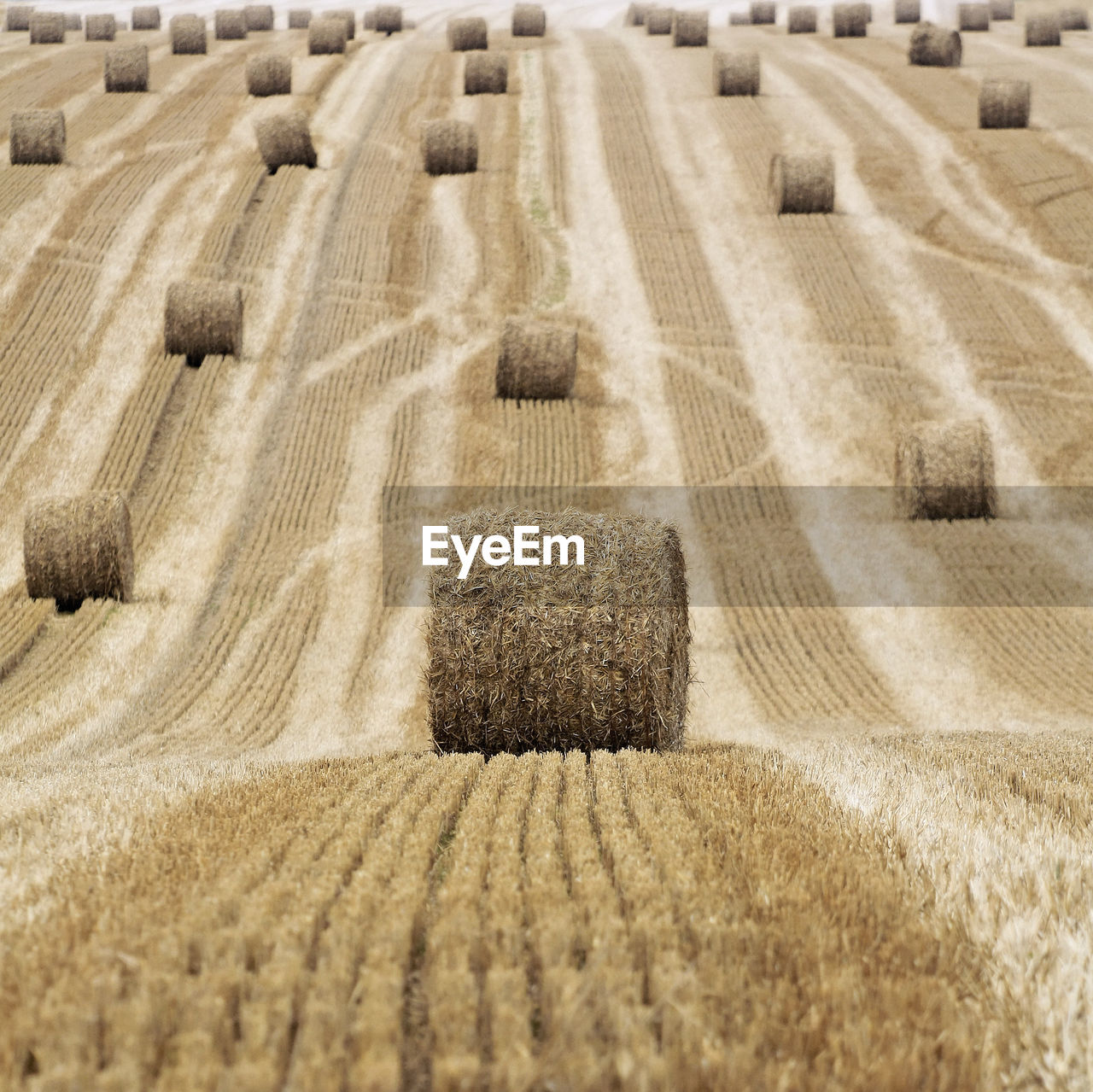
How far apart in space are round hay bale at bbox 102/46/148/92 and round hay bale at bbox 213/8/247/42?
991cm

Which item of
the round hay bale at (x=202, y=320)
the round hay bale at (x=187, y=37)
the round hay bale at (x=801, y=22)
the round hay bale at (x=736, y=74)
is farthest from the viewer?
the round hay bale at (x=801, y=22)

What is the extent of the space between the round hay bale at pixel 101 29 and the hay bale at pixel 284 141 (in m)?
19.5

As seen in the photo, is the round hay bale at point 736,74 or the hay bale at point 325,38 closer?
the round hay bale at point 736,74

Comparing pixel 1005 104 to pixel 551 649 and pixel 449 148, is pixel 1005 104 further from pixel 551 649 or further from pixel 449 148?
pixel 551 649

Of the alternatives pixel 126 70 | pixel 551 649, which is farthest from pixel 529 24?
pixel 551 649

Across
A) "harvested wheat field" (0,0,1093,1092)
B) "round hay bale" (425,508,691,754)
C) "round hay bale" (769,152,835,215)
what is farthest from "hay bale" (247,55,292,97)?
"round hay bale" (425,508,691,754)

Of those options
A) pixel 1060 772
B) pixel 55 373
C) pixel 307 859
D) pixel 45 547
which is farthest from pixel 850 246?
pixel 307 859

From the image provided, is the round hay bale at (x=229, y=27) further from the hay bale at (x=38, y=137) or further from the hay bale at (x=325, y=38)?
the hay bale at (x=38, y=137)

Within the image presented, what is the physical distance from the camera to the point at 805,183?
27719 millimetres

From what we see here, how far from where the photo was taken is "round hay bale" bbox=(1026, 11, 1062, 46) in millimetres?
40500

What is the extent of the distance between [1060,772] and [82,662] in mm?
11609

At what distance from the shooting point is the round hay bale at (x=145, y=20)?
47.3 m

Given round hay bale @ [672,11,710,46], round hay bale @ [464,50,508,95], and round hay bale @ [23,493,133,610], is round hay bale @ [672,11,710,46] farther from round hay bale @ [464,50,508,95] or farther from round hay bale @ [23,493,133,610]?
round hay bale @ [23,493,133,610]

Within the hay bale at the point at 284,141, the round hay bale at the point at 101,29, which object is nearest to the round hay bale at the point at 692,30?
the hay bale at the point at 284,141
